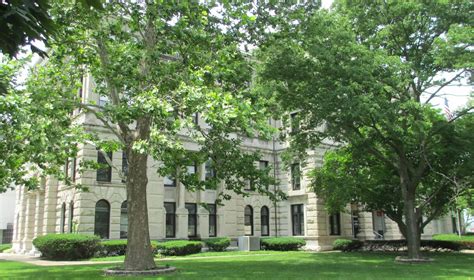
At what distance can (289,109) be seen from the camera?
73.6 ft

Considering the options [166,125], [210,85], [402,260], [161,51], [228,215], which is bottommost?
[402,260]

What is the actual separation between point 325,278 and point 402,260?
9180 millimetres

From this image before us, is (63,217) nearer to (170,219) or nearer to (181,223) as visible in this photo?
(170,219)

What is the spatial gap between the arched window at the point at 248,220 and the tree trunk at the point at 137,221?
20726mm

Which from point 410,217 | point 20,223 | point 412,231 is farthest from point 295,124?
point 20,223

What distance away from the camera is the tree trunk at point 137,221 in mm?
16234

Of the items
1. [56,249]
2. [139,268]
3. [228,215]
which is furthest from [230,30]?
[228,215]

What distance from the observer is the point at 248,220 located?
37.3 m

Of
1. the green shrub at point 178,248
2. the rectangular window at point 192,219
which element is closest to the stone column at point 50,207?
the rectangular window at point 192,219

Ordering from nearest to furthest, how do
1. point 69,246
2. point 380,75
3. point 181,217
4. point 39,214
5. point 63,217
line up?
point 380,75, point 69,246, point 63,217, point 181,217, point 39,214

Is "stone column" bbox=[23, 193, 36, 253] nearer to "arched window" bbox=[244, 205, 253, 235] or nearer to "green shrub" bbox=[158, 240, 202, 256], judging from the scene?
"green shrub" bbox=[158, 240, 202, 256]

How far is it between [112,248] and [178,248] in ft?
12.6

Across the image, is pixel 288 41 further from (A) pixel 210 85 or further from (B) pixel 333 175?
(B) pixel 333 175

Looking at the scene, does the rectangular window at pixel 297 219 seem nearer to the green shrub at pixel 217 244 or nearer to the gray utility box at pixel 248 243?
the gray utility box at pixel 248 243
